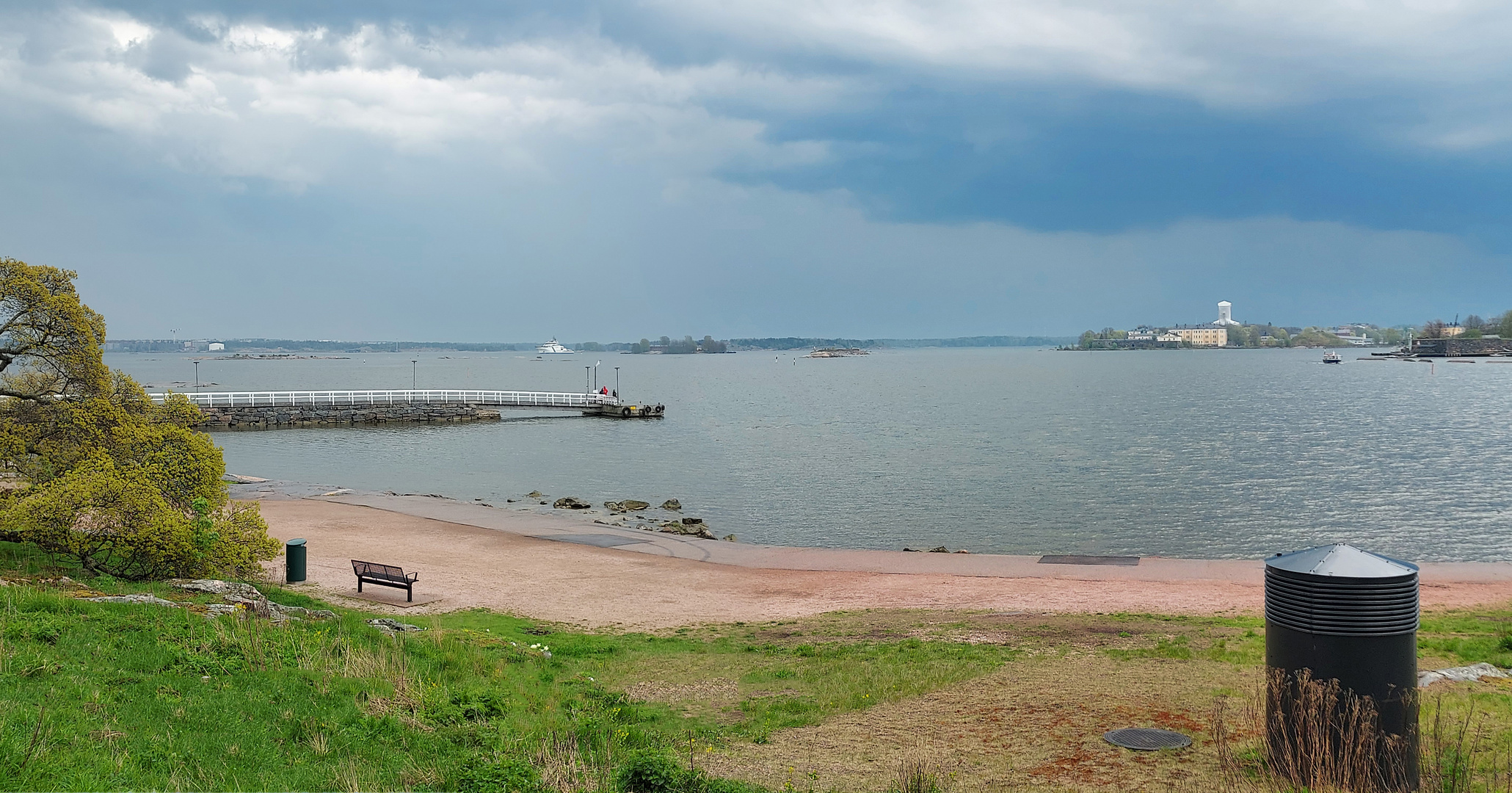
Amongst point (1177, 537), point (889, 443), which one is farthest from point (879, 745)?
point (889, 443)

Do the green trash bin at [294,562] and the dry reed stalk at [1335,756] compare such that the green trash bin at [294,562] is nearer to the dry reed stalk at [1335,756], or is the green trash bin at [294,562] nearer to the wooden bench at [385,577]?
the wooden bench at [385,577]

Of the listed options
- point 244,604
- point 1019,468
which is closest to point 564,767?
point 244,604

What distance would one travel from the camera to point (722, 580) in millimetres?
21453

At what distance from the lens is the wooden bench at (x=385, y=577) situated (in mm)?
17203

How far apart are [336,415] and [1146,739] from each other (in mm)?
73389

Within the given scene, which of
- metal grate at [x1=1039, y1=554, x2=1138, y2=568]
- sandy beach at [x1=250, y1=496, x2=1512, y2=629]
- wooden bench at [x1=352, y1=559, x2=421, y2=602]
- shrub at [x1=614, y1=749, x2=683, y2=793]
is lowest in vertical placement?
metal grate at [x1=1039, y1=554, x2=1138, y2=568]

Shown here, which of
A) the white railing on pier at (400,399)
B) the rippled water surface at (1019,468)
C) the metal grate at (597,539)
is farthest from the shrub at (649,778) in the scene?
the white railing on pier at (400,399)

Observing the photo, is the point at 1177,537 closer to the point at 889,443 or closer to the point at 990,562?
the point at 990,562

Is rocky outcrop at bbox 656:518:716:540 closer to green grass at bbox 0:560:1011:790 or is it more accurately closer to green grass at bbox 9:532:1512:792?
green grass at bbox 9:532:1512:792

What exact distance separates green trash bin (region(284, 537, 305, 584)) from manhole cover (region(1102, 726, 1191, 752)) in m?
15.4

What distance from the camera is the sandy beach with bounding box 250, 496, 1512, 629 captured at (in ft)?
58.1

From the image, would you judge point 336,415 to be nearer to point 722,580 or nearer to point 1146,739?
point 722,580

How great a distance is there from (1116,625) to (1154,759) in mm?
7469

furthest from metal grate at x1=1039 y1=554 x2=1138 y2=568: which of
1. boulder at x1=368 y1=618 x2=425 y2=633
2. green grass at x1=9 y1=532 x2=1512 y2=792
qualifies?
boulder at x1=368 y1=618 x2=425 y2=633
